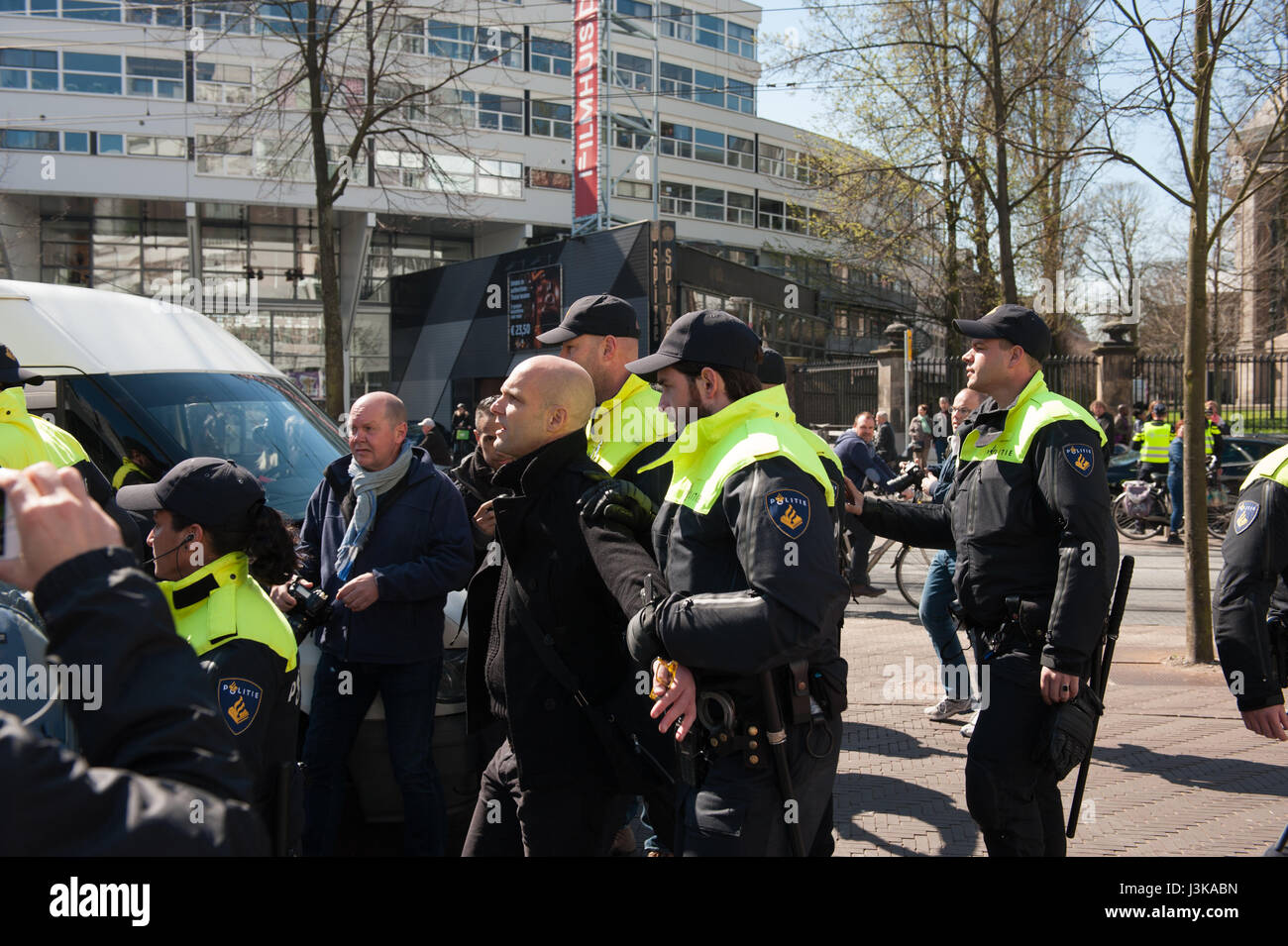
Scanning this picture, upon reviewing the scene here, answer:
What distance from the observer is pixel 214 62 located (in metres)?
32.0

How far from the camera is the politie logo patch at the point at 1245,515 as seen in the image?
3293 millimetres

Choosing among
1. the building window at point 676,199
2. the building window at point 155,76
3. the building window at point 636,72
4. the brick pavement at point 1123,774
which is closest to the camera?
the brick pavement at point 1123,774

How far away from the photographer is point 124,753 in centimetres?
135

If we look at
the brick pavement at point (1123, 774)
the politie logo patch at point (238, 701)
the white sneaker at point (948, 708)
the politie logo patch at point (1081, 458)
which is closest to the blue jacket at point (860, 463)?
the brick pavement at point (1123, 774)

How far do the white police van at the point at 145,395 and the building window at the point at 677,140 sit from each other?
130ft

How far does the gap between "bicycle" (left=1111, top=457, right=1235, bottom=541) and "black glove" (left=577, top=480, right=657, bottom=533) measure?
14.1 metres

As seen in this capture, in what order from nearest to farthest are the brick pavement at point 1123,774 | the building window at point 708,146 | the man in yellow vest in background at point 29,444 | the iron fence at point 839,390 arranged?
the man in yellow vest in background at point 29,444
the brick pavement at point 1123,774
the iron fence at point 839,390
the building window at point 708,146

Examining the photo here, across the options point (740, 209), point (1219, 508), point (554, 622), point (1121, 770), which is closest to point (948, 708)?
point (1121, 770)

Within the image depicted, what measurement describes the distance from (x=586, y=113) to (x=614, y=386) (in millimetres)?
22971

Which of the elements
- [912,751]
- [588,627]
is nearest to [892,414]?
[912,751]

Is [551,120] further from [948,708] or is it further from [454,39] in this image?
[948,708]

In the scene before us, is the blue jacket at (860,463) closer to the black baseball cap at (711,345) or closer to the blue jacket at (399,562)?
the blue jacket at (399,562)

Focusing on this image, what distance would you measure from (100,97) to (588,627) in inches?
1384

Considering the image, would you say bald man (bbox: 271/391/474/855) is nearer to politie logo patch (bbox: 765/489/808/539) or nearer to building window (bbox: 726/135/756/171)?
politie logo patch (bbox: 765/489/808/539)
